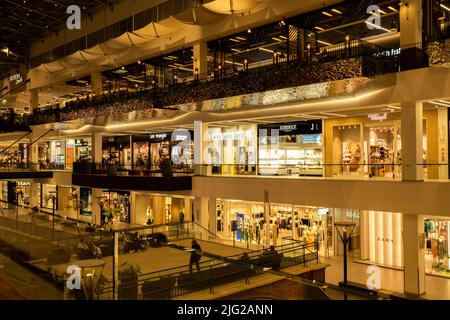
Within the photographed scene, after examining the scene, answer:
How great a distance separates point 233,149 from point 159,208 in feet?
21.4

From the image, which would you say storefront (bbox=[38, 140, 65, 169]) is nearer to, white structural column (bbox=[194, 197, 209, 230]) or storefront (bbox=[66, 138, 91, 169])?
storefront (bbox=[66, 138, 91, 169])

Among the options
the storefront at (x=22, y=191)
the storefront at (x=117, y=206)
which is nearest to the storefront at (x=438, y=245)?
the storefront at (x=117, y=206)

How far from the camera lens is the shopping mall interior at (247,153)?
7.39 metres

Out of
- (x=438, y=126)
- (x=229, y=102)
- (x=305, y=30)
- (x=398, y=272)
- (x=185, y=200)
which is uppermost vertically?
(x=305, y=30)

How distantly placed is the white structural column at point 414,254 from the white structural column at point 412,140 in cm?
139

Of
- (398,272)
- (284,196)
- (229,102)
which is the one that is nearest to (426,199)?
(398,272)

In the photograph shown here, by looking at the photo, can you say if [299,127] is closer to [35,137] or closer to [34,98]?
[35,137]

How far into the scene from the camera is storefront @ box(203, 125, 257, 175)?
21.7m

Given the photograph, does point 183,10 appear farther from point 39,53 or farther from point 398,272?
point 39,53

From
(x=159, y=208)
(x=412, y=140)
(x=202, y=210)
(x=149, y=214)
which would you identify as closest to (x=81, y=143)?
(x=149, y=214)

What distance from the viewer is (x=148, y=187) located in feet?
65.5

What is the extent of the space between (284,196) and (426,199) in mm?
5307

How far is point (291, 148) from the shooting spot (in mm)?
20844

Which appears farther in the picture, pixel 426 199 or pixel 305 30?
pixel 305 30
